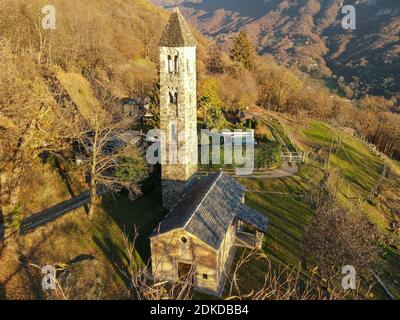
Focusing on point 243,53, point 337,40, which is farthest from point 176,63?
point 337,40

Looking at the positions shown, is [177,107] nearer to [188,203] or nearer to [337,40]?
[188,203]

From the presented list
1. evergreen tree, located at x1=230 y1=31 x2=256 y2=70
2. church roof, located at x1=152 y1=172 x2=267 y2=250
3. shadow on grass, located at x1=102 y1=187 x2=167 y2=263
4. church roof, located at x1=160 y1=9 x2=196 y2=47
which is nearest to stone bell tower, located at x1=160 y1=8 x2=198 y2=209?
church roof, located at x1=160 y1=9 x2=196 y2=47

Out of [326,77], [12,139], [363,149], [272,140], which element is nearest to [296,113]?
[363,149]

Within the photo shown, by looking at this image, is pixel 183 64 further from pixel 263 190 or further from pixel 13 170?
pixel 263 190

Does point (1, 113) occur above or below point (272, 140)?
→ above

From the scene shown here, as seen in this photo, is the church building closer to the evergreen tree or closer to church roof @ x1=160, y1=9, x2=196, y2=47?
church roof @ x1=160, y1=9, x2=196, y2=47

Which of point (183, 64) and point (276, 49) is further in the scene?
point (276, 49)

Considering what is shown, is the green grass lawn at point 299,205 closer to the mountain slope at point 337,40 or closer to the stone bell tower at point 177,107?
the stone bell tower at point 177,107
